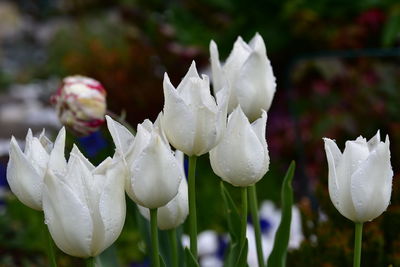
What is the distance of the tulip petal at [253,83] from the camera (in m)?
1.16

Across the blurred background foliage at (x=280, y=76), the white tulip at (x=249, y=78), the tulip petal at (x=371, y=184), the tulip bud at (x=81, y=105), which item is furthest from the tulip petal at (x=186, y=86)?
the blurred background foliage at (x=280, y=76)

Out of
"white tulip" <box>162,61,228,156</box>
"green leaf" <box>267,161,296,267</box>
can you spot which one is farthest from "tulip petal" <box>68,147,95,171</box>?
"green leaf" <box>267,161,296,267</box>

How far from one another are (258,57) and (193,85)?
0.67 ft

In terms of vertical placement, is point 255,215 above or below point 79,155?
below

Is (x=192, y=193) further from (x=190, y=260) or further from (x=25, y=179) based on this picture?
(x=25, y=179)

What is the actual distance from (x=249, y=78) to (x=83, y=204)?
0.38 metres

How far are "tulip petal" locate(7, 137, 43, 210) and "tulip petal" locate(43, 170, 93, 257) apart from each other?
8cm

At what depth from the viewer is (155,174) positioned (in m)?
0.93

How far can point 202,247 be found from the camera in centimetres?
264

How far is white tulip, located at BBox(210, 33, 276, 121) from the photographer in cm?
116

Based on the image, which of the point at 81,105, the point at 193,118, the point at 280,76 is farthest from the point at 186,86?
the point at 280,76

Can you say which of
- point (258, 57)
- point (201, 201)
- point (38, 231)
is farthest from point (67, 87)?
point (201, 201)

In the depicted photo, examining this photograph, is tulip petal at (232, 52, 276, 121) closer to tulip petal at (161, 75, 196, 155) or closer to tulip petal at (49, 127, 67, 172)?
tulip petal at (161, 75, 196, 155)

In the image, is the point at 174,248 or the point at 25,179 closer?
the point at 25,179
